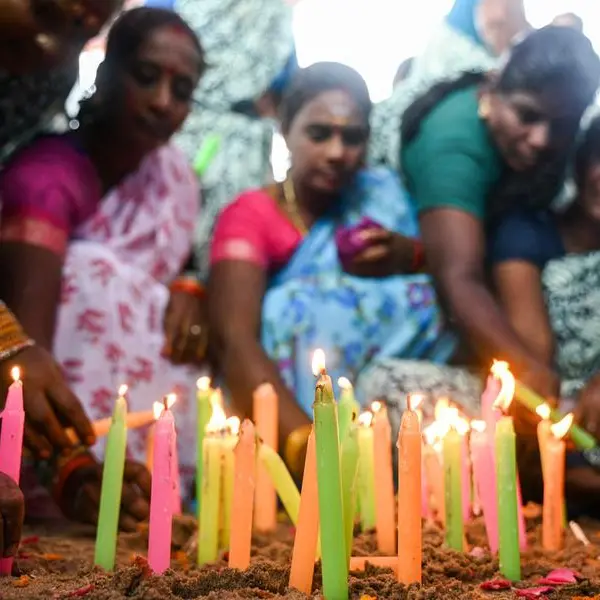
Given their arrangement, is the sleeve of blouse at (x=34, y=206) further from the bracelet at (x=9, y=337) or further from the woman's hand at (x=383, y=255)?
the woman's hand at (x=383, y=255)

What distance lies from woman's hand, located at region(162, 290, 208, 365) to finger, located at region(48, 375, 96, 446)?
702mm

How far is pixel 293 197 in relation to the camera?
109 inches

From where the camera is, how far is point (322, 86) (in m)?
2.81

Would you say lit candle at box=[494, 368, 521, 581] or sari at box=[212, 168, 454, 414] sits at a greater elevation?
sari at box=[212, 168, 454, 414]

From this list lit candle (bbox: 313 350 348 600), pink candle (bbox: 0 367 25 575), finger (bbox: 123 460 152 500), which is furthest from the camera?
finger (bbox: 123 460 152 500)

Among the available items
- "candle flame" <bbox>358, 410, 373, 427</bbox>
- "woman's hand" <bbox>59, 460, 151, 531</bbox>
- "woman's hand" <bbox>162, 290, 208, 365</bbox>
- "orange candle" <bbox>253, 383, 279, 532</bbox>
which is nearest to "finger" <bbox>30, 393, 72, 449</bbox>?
"woman's hand" <bbox>59, 460, 151, 531</bbox>

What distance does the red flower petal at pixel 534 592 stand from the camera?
1025mm

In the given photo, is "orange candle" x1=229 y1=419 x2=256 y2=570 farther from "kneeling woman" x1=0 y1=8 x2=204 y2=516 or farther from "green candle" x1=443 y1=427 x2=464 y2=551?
"kneeling woman" x1=0 y1=8 x2=204 y2=516

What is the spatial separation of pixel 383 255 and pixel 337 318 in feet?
0.91

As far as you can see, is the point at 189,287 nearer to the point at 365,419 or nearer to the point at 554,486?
the point at 365,419

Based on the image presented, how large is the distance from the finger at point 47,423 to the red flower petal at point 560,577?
3.14 feet

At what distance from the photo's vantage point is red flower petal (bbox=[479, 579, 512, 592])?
109cm

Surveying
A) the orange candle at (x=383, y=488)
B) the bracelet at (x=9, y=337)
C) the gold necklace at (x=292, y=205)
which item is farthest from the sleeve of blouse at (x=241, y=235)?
the orange candle at (x=383, y=488)

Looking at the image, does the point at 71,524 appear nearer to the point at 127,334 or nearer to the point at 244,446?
the point at 127,334
